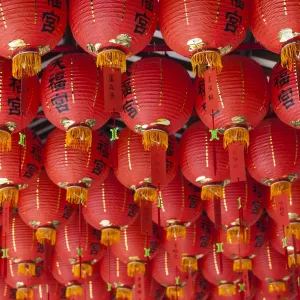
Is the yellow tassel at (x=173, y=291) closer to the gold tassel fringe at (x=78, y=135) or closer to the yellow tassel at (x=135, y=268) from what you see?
the yellow tassel at (x=135, y=268)

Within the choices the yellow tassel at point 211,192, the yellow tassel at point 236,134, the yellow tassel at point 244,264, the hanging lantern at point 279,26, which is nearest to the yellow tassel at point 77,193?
the yellow tassel at point 211,192

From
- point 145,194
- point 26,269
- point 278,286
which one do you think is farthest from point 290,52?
point 278,286

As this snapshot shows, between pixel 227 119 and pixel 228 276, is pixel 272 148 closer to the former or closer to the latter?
pixel 227 119

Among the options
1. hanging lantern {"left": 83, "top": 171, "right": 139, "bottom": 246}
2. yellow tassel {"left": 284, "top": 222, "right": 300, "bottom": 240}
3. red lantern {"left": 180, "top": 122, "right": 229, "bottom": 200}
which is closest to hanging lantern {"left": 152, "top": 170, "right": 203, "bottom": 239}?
hanging lantern {"left": 83, "top": 171, "right": 139, "bottom": 246}

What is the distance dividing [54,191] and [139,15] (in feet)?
6.81

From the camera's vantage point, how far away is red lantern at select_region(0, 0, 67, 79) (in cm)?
395

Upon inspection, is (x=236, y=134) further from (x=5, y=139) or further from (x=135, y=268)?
(x=135, y=268)

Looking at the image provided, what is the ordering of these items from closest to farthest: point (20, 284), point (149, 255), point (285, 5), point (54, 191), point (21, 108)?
point (285, 5)
point (21, 108)
point (54, 191)
point (149, 255)
point (20, 284)

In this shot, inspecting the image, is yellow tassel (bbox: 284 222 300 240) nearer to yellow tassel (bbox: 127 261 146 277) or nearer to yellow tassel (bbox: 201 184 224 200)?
yellow tassel (bbox: 201 184 224 200)

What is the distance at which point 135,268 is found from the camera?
6.35m

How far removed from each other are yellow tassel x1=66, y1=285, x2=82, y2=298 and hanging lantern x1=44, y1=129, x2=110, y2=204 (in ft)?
6.46

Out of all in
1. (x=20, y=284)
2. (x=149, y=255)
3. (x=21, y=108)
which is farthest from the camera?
(x=20, y=284)

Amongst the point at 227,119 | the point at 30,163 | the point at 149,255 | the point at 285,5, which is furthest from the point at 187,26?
the point at 149,255

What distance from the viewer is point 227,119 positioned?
180 inches
